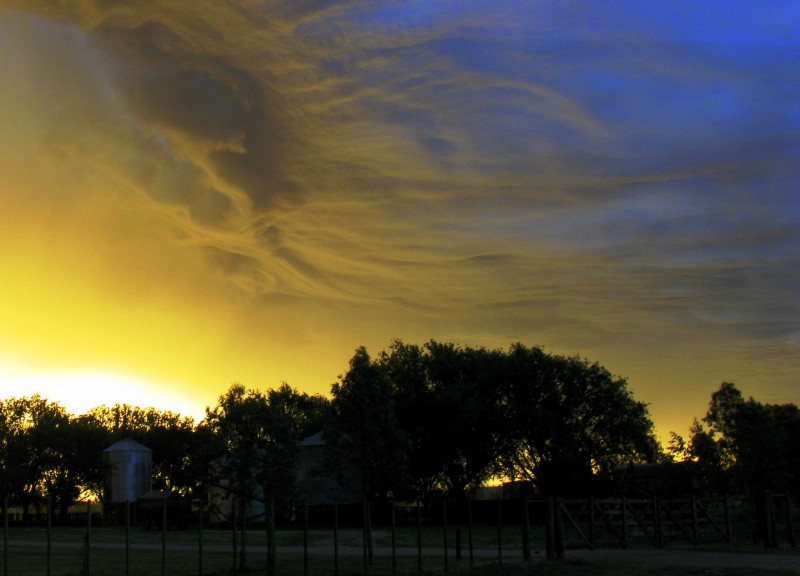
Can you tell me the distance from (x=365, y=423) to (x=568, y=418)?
46.2 metres

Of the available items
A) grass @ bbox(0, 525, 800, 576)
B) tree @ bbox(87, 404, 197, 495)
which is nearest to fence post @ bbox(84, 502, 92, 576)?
grass @ bbox(0, 525, 800, 576)

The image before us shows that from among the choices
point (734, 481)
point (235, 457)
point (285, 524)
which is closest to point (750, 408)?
point (734, 481)

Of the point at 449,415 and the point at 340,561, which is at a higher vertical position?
the point at 449,415

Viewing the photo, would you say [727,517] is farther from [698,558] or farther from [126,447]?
[126,447]

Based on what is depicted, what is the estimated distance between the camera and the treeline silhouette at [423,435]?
31562mm

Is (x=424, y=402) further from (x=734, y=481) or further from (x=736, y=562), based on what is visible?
(x=736, y=562)

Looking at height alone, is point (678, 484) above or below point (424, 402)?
below

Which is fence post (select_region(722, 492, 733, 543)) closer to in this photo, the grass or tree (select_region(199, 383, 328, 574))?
the grass

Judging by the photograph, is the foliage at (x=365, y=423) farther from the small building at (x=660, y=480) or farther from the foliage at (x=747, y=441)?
the small building at (x=660, y=480)

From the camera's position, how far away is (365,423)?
36.0 metres

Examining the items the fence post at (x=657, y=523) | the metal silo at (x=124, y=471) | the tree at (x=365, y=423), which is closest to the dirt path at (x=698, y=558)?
the fence post at (x=657, y=523)

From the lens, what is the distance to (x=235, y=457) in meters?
30.8

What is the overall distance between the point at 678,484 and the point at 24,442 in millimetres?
87765

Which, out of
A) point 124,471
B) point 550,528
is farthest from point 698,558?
point 124,471
